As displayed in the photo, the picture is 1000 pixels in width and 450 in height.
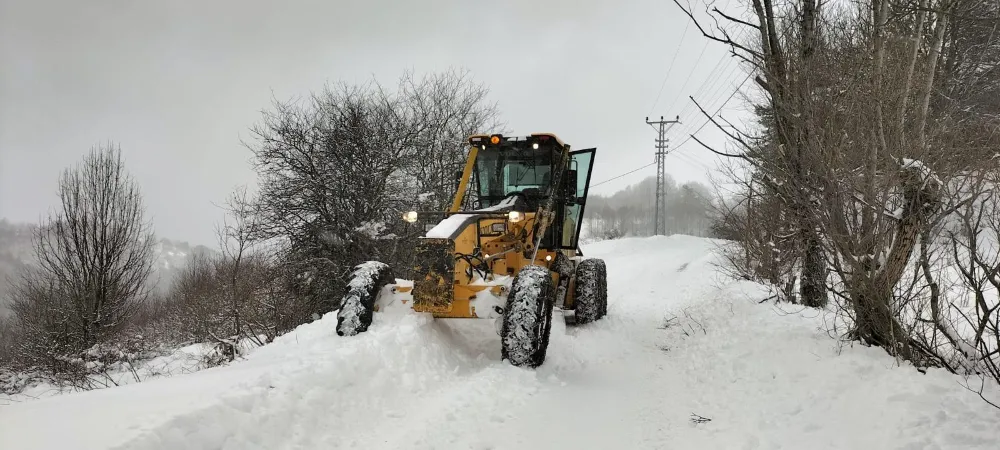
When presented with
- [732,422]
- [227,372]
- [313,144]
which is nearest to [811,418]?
[732,422]

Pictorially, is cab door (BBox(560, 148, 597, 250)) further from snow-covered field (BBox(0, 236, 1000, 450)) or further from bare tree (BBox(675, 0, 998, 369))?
bare tree (BBox(675, 0, 998, 369))

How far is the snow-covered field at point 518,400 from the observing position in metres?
3.04

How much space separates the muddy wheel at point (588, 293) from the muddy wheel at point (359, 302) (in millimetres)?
3237

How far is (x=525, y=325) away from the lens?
17.5 feet

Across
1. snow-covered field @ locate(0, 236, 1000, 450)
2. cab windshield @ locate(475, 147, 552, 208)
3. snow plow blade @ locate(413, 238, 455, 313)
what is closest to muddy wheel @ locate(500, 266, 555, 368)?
snow-covered field @ locate(0, 236, 1000, 450)

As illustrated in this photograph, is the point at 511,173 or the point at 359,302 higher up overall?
the point at 511,173

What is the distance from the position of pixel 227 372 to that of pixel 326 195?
1265 centimetres

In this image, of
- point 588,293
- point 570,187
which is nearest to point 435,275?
point 588,293

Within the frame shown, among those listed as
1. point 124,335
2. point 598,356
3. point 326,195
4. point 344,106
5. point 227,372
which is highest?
point 344,106

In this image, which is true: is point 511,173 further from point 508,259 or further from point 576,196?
point 508,259

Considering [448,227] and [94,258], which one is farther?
[94,258]

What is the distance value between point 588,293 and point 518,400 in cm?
351

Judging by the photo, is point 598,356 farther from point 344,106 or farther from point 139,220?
point 344,106

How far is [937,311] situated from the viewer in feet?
12.5
